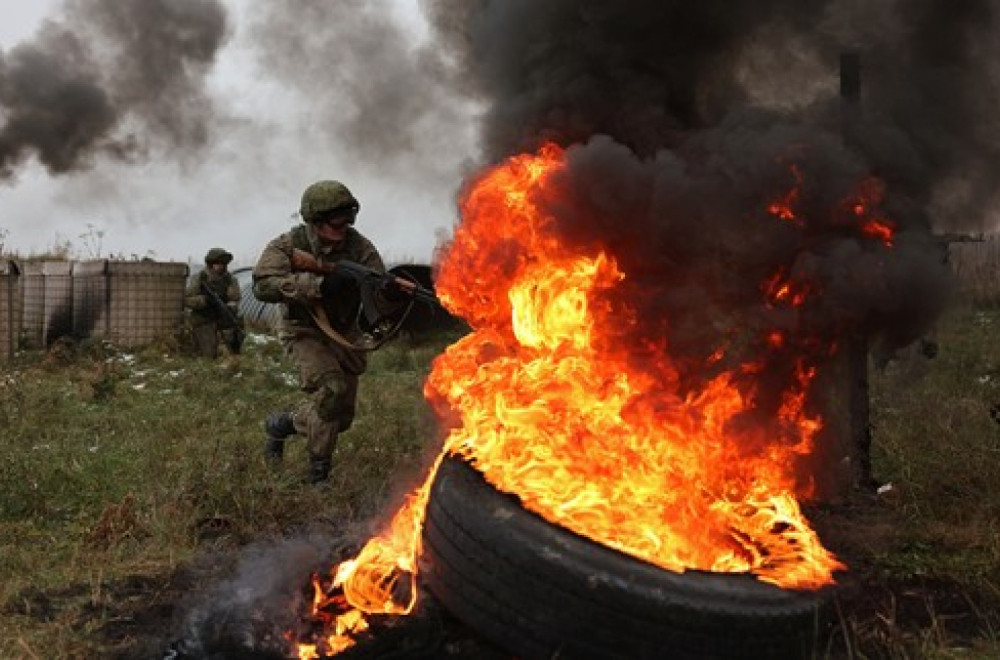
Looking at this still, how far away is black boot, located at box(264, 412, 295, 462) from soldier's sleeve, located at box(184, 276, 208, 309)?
8.28 metres

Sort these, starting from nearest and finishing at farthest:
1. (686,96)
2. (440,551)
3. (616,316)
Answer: (440,551) → (616,316) → (686,96)

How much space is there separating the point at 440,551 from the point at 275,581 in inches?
31.4

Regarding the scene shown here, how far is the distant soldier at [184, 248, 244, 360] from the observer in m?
14.4

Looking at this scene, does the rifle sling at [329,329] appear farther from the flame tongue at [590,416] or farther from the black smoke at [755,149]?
the black smoke at [755,149]

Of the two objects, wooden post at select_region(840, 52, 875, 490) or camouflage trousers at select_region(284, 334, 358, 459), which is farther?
camouflage trousers at select_region(284, 334, 358, 459)

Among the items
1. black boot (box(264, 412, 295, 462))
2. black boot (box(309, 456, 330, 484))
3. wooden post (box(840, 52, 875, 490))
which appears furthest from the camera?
black boot (box(264, 412, 295, 462))

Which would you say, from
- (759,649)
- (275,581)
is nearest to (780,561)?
(759,649)

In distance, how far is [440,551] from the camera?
3.68 m

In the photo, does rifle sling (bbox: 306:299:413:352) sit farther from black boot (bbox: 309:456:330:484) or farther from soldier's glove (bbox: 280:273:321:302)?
black boot (bbox: 309:456:330:484)

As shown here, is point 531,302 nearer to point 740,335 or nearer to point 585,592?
point 740,335

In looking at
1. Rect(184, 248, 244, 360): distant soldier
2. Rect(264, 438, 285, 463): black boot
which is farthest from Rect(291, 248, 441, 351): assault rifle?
Rect(184, 248, 244, 360): distant soldier

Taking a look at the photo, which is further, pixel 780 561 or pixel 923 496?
pixel 923 496

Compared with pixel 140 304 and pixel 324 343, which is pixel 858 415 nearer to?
pixel 324 343

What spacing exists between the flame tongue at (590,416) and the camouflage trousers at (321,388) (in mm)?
1569
